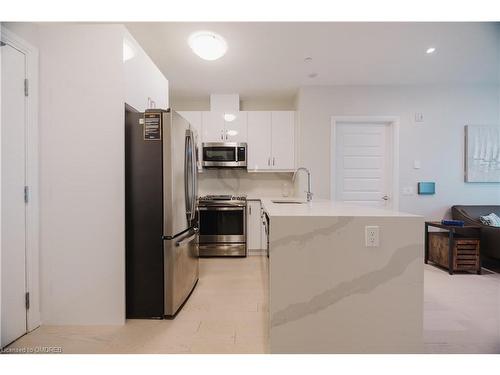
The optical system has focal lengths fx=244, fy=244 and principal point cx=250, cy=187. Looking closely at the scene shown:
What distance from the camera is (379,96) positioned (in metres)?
3.77

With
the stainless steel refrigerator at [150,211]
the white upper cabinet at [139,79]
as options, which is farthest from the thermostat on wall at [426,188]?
the white upper cabinet at [139,79]

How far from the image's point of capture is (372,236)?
1402 millimetres

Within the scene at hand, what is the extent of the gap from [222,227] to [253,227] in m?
0.51

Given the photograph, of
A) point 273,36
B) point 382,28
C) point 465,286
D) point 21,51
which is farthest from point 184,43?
point 465,286

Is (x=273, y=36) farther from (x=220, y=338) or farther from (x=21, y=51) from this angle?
(x=220, y=338)

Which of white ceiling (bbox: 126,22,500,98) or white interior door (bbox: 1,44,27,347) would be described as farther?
white ceiling (bbox: 126,22,500,98)

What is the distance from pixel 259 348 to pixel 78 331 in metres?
1.36

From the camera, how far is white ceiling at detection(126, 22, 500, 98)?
7.80ft

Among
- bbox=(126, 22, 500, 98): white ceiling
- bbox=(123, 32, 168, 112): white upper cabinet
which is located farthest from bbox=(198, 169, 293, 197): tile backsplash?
bbox=(123, 32, 168, 112): white upper cabinet

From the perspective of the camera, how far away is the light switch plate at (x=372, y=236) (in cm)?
140

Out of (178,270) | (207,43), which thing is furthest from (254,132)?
(178,270)

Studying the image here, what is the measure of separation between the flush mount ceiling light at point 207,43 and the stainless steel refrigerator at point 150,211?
92cm

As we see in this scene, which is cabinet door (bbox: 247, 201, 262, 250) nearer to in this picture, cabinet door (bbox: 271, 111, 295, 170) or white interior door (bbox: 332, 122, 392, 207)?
cabinet door (bbox: 271, 111, 295, 170)

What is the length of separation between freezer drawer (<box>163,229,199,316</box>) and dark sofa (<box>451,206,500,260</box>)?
3609 mm
